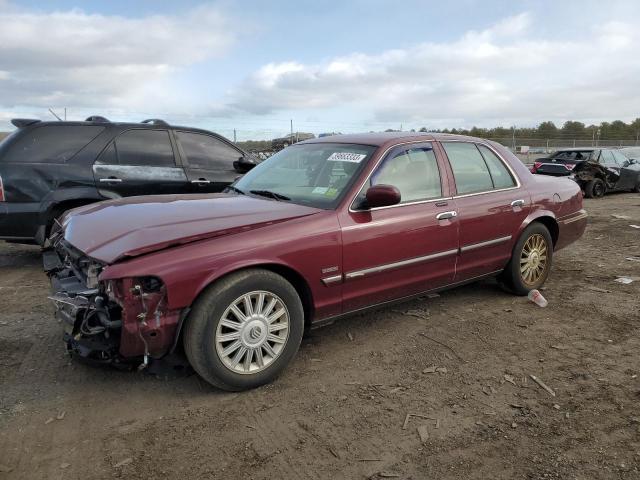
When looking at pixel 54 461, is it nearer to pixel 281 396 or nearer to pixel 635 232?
pixel 281 396

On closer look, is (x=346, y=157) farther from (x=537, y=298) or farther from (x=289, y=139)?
(x=289, y=139)

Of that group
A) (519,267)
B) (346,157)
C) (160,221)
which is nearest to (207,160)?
(346,157)

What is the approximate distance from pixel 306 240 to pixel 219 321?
785 mm

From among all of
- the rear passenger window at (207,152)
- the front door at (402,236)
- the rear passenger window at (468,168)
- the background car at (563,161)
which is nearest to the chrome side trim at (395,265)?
the front door at (402,236)

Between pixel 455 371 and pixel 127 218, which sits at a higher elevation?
pixel 127 218

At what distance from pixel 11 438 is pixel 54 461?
37 centimetres

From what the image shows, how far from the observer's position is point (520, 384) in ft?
10.8

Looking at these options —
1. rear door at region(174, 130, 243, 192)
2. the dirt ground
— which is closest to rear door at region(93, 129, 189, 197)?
rear door at region(174, 130, 243, 192)

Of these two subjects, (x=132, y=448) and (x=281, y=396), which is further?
(x=281, y=396)

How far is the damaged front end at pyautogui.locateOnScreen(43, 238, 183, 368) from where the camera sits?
2.73 metres

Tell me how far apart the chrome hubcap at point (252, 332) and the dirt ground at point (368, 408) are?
0.71 ft

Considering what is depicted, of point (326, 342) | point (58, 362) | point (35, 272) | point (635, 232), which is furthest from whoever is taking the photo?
point (635, 232)

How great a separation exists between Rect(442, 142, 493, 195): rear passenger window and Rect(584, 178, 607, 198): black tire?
1172cm

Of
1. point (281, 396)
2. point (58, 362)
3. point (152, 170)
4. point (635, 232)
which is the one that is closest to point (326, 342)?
point (281, 396)
